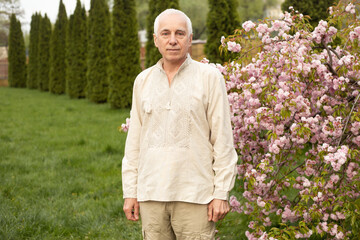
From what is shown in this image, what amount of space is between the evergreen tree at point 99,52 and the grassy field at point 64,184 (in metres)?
5.14

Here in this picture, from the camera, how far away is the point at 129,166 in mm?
2041

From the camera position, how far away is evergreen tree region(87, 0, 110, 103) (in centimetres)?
1469

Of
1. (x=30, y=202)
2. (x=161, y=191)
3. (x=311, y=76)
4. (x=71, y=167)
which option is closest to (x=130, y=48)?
(x=71, y=167)

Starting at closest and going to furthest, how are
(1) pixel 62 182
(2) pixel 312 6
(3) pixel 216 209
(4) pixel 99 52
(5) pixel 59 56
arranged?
(3) pixel 216 209 → (1) pixel 62 182 → (2) pixel 312 6 → (4) pixel 99 52 → (5) pixel 59 56

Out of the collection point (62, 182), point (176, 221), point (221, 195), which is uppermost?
point (221, 195)

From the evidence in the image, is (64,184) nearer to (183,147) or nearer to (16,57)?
(183,147)

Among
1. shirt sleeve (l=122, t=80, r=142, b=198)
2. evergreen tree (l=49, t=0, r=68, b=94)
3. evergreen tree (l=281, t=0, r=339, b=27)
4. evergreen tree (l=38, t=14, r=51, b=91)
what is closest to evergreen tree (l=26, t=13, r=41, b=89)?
evergreen tree (l=38, t=14, r=51, b=91)

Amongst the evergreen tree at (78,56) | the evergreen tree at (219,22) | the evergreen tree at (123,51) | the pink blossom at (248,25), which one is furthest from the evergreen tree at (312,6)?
the evergreen tree at (78,56)

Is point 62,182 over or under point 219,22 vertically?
under

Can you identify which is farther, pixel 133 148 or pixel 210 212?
pixel 133 148

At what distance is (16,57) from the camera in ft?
88.2

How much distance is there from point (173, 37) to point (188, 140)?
1.62ft

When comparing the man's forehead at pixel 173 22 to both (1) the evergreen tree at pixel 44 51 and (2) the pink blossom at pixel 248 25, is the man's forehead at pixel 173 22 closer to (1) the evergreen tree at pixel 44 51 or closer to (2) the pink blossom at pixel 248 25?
(2) the pink blossom at pixel 248 25

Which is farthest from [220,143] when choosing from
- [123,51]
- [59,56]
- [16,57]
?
[16,57]
